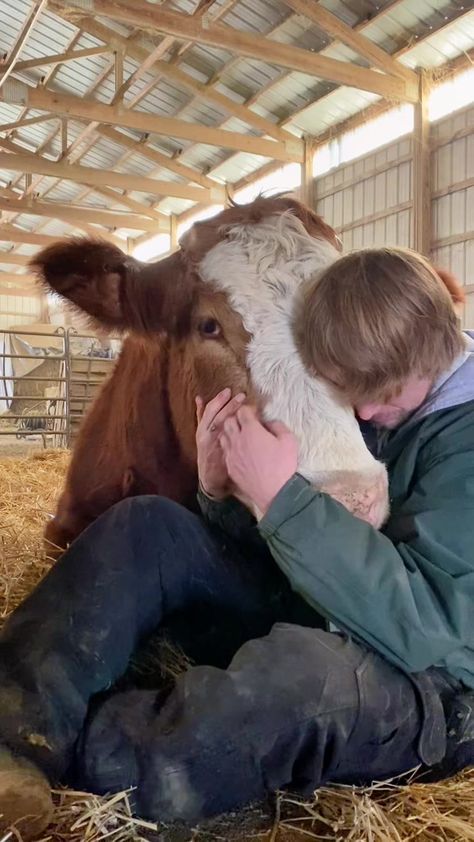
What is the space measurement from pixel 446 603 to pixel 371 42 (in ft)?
28.7

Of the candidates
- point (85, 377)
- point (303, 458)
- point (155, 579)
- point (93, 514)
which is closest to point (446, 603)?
point (303, 458)

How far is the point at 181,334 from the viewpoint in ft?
8.29

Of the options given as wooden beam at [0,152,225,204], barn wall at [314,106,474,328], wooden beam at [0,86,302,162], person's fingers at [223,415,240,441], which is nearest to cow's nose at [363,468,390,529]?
person's fingers at [223,415,240,441]

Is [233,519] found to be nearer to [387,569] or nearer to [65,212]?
[387,569]

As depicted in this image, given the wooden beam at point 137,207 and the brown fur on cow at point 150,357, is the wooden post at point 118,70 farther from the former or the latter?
the brown fur on cow at point 150,357

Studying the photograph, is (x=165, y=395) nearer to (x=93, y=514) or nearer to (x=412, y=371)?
(x=93, y=514)

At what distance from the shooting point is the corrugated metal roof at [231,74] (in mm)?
8766

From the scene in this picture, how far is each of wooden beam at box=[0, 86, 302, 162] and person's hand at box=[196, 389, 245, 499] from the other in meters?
8.32

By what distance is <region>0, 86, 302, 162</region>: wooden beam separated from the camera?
9281 mm

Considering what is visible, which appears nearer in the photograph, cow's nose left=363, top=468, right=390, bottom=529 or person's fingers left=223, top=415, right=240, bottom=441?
cow's nose left=363, top=468, right=390, bottom=529

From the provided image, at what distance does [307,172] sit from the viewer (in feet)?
38.9

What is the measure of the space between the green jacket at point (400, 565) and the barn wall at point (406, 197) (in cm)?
839

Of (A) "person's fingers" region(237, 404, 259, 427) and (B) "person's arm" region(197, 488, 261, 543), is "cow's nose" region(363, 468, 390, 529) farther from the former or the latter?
(B) "person's arm" region(197, 488, 261, 543)

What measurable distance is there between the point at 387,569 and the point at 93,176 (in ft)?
37.9
